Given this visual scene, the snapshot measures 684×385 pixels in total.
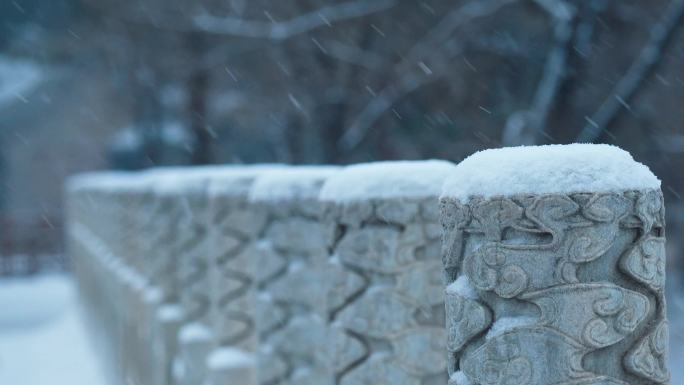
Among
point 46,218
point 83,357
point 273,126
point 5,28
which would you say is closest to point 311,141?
point 273,126

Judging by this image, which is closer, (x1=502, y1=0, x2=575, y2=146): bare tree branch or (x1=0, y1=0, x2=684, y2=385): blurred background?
(x1=502, y1=0, x2=575, y2=146): bare tree branch

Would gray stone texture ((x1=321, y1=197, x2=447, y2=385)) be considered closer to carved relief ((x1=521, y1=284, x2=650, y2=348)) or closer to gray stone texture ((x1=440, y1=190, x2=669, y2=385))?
gray stone texture ((x1=440, y1=190, x2=669, y2=385))

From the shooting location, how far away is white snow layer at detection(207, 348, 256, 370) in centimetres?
412

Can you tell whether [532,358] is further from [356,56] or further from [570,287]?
[356,56]

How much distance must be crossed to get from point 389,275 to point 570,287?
1097 millimetres

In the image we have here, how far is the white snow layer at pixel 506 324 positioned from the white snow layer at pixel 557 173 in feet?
0.86

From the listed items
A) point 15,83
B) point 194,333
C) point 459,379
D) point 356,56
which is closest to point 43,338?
point 356,56

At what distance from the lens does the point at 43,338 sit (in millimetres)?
13648

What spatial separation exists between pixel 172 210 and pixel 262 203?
2.37m

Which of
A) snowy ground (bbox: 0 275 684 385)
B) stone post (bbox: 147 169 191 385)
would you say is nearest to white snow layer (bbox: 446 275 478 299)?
stone post (bbox: 147 169 191 385)

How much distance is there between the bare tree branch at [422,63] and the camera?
9.31 metres

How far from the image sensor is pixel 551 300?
1.85m

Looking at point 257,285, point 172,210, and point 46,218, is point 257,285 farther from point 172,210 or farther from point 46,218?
point 46,218

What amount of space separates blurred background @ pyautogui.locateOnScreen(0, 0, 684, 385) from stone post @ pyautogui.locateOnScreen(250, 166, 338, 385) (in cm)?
341
